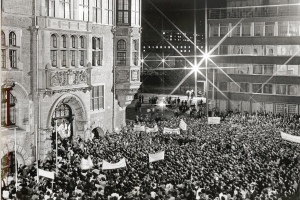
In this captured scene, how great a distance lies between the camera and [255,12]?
59188mm

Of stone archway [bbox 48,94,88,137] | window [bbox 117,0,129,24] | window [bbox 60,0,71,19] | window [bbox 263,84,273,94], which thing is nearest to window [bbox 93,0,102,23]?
window [bbox 117,0,129,24]

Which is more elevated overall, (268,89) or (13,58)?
(13,58)

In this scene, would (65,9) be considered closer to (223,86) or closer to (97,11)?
(97,11)

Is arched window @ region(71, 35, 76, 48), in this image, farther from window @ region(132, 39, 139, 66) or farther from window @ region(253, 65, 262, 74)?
window @ region(253, 65, 262, 74)

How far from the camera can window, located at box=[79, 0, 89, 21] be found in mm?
33000

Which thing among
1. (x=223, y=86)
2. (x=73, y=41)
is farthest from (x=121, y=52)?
(x=223, y=86)

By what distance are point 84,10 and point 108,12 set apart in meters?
3.67

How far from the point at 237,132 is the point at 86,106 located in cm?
1180

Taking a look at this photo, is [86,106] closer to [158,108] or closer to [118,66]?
→ [118,66]

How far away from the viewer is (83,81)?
32406 mm

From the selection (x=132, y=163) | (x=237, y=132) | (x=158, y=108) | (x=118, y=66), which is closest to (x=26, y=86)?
(x=132, y=163)

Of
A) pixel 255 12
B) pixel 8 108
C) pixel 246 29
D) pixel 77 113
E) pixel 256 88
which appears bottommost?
pixel 77 113

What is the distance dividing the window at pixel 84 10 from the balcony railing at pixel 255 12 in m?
31.0

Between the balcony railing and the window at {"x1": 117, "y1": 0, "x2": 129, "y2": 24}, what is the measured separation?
1036 inches
